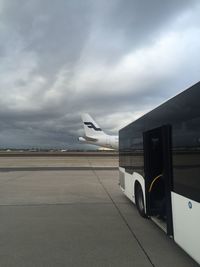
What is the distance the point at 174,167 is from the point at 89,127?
61.8 m

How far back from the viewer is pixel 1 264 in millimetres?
5555

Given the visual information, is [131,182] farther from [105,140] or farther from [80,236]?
[105,140]

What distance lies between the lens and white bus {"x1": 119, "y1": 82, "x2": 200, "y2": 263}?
5137 mm

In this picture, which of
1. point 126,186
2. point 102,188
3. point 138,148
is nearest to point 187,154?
point 138,148

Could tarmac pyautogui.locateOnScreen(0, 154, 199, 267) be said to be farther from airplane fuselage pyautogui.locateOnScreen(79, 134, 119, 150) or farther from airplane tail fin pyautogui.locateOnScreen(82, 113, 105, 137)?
airplane tail fin pyautogui.locateOnScreen(82, 113, 105, 137)

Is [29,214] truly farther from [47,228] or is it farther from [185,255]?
[185,255]

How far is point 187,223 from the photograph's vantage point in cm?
536

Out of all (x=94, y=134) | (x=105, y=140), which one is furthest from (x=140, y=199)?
(x=94, y=134)

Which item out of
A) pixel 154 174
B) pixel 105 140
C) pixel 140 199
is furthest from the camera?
pixel 105 140

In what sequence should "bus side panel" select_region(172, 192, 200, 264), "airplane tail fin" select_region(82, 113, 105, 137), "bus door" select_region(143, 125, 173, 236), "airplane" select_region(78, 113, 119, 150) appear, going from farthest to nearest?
"airplane tail fin" select_region(82, 113, 105, 137) → "airplane" select_region(78, 113, 119, 150) → "bus door" select_region(143, 125, 173, 236) → "bus side panel" select_region(172, 192, 200, 264)

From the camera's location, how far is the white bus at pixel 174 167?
514cm

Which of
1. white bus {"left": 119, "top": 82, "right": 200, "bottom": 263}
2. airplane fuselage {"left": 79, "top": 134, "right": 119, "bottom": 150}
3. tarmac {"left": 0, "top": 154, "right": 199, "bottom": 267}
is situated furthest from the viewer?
airplane fuselage {"left": 79, "top": 134, "right": 119, "bottom": 150}

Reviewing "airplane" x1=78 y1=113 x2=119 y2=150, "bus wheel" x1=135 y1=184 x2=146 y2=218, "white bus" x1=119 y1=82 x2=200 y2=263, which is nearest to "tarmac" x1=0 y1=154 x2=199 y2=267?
"bus wheel" x1=135 y1=184 x2=146 y2=218

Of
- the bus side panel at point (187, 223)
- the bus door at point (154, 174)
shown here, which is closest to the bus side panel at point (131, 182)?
the bus door at point (154, 174)
